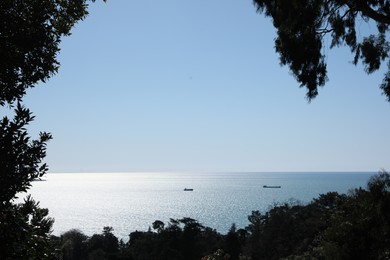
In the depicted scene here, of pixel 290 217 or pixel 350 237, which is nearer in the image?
pixel 350 237

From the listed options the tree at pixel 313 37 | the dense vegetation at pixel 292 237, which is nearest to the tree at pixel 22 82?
the dense vegetation at pixel 292 237

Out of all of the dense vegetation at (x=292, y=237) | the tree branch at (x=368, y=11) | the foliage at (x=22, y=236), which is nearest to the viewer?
the foliage at (x=22, y=236)

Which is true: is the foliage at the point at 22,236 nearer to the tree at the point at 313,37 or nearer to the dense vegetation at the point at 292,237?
the dense vegetation at the point at 292,237

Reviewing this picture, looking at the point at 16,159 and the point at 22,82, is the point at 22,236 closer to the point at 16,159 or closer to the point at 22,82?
the point at 16,159

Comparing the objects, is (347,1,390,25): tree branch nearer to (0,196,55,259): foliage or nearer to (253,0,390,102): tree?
(253,0,390,102): tree

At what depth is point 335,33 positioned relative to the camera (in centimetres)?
1066

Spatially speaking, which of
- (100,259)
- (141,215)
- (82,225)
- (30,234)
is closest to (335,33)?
(30,234)

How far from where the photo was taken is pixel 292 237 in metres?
41.2

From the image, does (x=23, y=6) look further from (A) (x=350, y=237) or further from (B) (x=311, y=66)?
(A) (x=350, y=237)

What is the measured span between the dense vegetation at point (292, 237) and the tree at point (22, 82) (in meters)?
0.96

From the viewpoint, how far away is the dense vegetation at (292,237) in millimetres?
15031

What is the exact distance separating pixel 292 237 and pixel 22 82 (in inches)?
1614

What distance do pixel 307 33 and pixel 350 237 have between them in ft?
30.3

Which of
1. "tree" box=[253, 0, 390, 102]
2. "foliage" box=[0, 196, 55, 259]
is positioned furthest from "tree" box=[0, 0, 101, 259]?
"tree" box=[253, 0, 390, 102]
